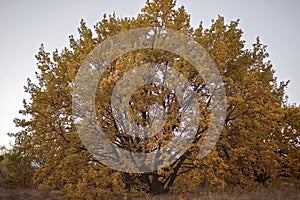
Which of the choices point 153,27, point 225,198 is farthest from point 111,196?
point 153,27

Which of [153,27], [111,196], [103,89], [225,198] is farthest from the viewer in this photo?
[153,27]

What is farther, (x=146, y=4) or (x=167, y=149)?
(x=146, y=4)

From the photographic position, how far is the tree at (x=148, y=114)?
40.3 feet

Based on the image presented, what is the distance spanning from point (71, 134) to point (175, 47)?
670cm

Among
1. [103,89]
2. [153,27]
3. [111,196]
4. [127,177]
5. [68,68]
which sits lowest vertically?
[111,196]

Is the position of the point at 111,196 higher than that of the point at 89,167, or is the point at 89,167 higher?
the point at 89,167

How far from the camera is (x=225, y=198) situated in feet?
36.2

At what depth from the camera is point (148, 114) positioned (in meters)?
13.7

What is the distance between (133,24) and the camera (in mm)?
14984

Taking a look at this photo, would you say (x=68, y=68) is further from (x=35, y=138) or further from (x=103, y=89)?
(x=35, y=138)

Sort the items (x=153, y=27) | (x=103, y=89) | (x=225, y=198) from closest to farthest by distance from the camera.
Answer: (x=225, y=198) → (x=103, y=89) → (x=153, y=27)

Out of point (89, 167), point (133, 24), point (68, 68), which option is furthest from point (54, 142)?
point (133, 24)

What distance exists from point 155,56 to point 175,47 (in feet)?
3.74

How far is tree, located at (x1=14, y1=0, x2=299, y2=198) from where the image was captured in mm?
12289
